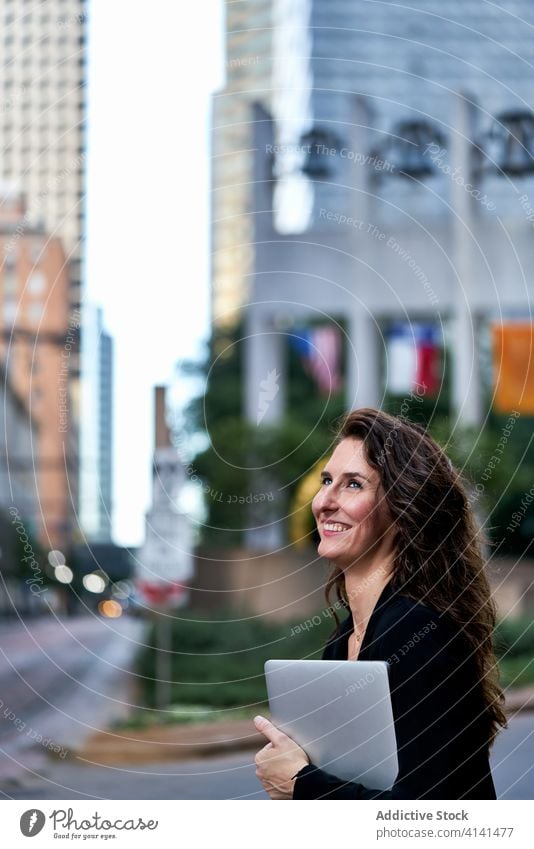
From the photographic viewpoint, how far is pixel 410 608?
1986 mm

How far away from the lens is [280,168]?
11242mm

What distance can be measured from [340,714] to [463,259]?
12745mm

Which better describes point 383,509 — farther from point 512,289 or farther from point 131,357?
point 512,289

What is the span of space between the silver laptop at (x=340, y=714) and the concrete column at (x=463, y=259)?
11208mm

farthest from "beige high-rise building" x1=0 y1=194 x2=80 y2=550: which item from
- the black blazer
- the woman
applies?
the black blazer

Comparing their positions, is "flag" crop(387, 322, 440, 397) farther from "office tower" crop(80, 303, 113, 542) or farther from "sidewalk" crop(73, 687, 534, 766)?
"office tower" crop(80, 303, 113, 542)

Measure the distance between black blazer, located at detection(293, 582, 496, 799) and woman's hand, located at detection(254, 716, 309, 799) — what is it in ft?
0.05

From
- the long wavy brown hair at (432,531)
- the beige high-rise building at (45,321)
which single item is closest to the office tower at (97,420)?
the beige high-rise building at (45,321)

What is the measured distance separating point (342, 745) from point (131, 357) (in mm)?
2158

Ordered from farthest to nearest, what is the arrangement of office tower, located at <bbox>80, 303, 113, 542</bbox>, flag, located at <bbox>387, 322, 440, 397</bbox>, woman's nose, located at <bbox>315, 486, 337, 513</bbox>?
flag, located at <bbox>387, 322, 440, 397</bbox> < office tower, located at <bbox>80, 303, 113, 542</bbox> < woman's nose, located at <bbox>315, 486, 337, 513</bbox>

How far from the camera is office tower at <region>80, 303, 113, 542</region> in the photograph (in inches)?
160

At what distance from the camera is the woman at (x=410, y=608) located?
1942mm
